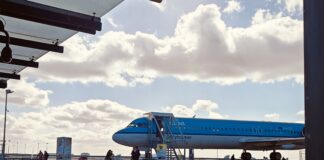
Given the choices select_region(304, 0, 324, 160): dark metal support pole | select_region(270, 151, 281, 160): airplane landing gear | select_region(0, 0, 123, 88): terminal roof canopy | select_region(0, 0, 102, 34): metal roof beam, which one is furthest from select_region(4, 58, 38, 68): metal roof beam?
select_region(270, 151, 281, 160): airplane landing gear

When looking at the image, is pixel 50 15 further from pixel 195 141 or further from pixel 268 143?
pixel 268 143

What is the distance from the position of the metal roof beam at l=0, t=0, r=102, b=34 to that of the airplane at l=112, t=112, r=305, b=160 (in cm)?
2658

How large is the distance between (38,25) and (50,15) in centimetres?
61

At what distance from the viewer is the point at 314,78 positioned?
5.14ft

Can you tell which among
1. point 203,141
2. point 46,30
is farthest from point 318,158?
point 203,141

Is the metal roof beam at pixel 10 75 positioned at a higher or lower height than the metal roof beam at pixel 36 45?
lower

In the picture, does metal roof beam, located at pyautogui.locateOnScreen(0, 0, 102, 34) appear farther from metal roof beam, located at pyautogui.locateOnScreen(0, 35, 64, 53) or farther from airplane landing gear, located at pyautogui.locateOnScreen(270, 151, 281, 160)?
airplane landing gear, located at pyautogui.locateOnScreen(270, 151, 281, 160)

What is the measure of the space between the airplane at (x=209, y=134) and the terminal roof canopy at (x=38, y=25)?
24854 millimetres

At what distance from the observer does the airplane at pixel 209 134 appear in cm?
3384

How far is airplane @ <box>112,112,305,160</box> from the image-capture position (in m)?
33.8

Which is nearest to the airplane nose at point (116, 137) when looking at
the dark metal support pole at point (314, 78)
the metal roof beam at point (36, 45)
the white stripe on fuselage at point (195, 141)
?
the white stripe on fuselage at point (195, 141)

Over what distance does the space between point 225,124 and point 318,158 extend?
119ft

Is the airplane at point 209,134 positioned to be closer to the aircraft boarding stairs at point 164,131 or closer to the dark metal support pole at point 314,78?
the aircraft boarding stairs at point 164,131

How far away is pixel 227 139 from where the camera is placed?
36906mm
